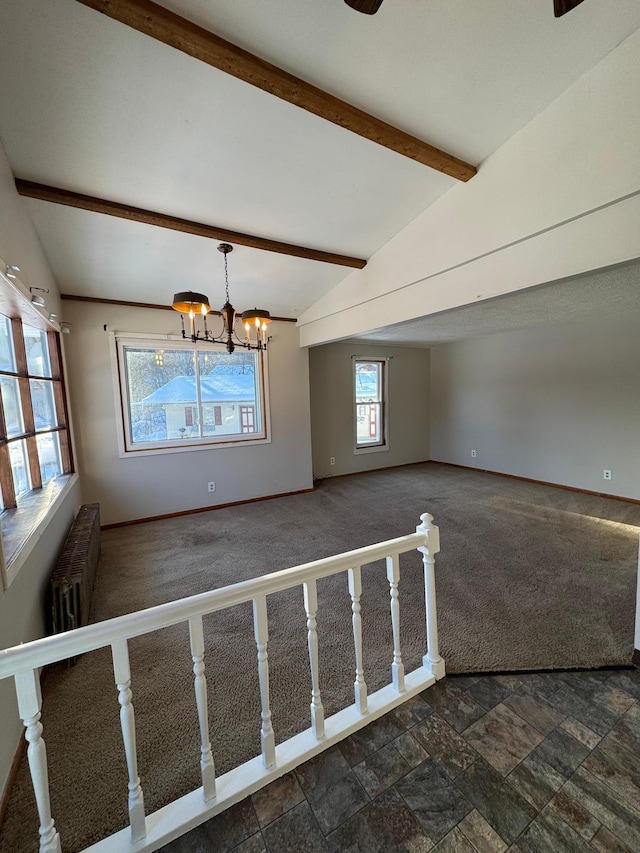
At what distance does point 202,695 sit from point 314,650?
16.8 inches

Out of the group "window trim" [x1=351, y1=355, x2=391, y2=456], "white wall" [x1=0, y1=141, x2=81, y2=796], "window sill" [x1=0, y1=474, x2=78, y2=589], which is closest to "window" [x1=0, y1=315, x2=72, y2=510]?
"window sill" [x1=0, y1=474, x2=78, y2=589]

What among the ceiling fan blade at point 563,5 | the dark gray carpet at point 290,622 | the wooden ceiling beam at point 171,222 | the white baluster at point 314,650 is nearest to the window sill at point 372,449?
the dark gray carpet at point 290,622

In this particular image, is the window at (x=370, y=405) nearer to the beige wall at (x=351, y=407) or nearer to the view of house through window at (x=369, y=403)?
the view of house through window at (x=369, y=403)

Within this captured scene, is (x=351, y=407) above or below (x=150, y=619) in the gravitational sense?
above

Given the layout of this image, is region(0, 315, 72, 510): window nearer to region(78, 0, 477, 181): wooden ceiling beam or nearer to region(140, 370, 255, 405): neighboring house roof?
region(140, 370, 255, 405): neighboring house roof

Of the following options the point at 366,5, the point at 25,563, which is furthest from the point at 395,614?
the point at 366,5

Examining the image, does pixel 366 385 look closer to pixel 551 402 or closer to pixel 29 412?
pixel 551 402

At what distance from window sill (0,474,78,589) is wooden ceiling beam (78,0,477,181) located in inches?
90.5

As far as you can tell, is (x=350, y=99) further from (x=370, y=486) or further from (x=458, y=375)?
(x=458, y=375)

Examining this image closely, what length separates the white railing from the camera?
93cm

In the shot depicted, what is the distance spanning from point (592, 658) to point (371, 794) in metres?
1.46

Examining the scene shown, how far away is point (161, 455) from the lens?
13.9ft

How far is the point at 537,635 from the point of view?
2053mm

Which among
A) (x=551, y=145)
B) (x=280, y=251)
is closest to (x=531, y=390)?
(x=551, y=145)
